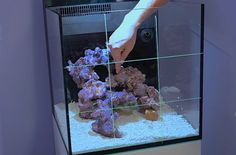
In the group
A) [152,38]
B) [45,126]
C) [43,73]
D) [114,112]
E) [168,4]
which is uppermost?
[168,4]

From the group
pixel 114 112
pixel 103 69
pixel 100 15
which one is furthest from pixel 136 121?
pixel 100 15

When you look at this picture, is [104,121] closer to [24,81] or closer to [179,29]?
[179,29]

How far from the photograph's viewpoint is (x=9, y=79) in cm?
166

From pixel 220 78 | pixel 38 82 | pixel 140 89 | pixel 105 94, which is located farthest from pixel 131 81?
pixel 38 82

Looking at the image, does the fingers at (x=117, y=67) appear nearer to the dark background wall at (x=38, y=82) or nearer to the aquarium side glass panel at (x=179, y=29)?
the aquarium side glass panel at (x=179, y=29)

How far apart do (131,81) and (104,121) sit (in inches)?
8.3

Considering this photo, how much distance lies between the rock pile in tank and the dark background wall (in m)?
0.34

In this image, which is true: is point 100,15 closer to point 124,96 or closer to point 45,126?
point 124,96

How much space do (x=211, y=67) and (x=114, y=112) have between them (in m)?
0.53

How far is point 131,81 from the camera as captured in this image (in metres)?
1.40

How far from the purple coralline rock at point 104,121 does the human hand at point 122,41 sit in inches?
5.2

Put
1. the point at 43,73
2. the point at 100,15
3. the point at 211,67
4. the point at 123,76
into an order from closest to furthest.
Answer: the point at 100,15 → the point at 123,76 → the point at 211,67 → the point at 43,73

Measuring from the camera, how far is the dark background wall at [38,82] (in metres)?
1.50

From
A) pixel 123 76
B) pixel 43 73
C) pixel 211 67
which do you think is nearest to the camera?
pixel 123 76
